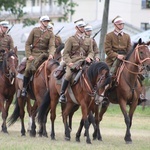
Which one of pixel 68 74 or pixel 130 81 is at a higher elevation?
pixel 68 74

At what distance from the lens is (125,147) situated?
19.4m

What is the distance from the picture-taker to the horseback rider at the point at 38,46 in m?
22.9

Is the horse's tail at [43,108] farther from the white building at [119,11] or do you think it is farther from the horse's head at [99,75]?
the white building at [119,11]

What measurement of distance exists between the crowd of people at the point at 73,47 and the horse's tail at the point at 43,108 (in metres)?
0.90

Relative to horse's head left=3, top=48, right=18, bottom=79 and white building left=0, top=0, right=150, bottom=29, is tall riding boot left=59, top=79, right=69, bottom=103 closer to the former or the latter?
horse's head left=3, top=48, right=18, bottom=79

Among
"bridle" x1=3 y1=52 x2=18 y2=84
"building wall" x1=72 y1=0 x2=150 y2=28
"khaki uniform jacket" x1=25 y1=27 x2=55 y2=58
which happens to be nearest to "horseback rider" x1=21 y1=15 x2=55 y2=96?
"khaki uniform jacket" x1=25 y1=27 x2=55 y2=58

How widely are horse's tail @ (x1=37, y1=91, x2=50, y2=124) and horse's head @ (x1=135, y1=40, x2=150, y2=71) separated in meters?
2.72

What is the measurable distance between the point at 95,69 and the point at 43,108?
8.60 ft

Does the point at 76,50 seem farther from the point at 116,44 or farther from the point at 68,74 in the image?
the point at 116,44

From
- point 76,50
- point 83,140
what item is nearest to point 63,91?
point 76,50

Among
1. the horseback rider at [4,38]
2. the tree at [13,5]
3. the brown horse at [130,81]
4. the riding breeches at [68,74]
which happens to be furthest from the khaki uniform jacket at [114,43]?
the tree at [13,5]

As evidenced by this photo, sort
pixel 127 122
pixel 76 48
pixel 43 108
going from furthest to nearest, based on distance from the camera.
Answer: pixel 43 108 < pixel 76 48 < pixel 127 122

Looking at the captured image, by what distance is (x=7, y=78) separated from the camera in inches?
939

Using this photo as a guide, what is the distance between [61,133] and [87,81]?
11.9 feet
